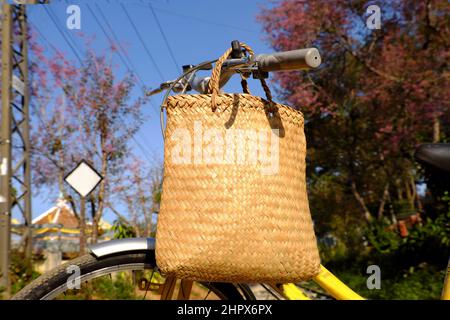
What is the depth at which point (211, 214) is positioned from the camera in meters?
1.33

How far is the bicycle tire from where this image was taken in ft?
4.94

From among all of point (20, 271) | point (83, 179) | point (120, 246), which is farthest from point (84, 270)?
point (20, 271)

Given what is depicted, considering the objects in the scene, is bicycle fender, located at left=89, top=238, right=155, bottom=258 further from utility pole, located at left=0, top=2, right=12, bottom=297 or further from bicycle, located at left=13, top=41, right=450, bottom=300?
utility pole, located at left=0, top=2, right=12, bottom=297

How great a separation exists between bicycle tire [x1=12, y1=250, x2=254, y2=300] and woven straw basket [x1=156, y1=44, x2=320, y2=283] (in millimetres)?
208

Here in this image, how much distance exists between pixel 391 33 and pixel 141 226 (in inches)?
219

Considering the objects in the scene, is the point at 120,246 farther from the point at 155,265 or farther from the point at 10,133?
the point at 10,133

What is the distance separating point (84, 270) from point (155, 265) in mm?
222

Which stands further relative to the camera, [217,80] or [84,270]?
[84,270]

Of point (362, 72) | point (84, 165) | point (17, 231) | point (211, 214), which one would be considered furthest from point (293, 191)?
point (362, 72)

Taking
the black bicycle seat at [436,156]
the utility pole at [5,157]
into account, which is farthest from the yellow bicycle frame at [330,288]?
the utility pole at [5,157]

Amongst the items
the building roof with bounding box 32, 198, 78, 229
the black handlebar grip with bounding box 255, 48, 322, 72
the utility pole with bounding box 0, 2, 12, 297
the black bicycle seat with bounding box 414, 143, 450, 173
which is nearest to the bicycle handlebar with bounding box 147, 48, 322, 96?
the black handlebar grip with bounding box 255, 48, 322, 72

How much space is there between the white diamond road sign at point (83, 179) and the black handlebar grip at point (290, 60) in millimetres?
4470

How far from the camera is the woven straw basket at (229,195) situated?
51.8 inches

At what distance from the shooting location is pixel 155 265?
1602mm
